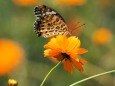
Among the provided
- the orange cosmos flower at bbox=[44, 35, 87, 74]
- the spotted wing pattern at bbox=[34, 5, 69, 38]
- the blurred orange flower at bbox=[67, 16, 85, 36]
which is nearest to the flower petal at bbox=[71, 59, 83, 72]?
the orange cosmos flower at bbox=[44, 35, 87, 74]

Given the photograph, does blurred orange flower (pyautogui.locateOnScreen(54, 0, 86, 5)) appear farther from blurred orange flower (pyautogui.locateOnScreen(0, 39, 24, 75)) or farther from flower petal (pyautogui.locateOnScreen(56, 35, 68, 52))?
flower petal (pyautogui.locateOnScreen(56, 35, 68, 52))

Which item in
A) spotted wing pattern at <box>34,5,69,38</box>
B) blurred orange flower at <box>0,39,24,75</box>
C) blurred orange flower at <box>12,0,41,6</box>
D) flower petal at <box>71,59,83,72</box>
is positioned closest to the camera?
flower petal at <box>71,59,83,72</box>

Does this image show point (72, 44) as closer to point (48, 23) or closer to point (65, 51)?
point (65, 51)

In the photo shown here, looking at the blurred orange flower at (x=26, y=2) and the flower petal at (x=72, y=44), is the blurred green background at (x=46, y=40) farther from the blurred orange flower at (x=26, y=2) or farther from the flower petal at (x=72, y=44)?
the flower petal at (x=72, y=44)

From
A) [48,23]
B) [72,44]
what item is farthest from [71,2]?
[72,44]

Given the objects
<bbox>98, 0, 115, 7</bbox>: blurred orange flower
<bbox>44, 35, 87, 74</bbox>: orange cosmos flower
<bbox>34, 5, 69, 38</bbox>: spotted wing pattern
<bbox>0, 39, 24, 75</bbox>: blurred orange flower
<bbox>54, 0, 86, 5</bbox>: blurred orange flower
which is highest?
<bbox>34, 5, 69, 38</bbox>: spotted wing pattern

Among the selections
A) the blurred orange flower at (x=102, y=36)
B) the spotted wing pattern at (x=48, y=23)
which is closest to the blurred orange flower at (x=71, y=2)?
the blurred orange flower at (x=102, y=36)

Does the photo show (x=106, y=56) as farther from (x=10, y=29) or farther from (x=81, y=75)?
(x=10, y=29)
